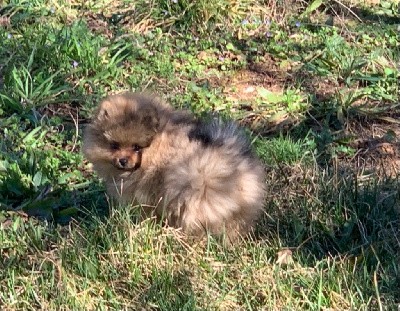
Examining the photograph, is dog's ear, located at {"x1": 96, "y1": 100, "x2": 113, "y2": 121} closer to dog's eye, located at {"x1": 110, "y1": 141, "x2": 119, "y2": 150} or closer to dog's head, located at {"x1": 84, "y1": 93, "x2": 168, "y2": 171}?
dog's head, located at {"x1": 84, "y1": 93, "x2": 168, "y2": 171}

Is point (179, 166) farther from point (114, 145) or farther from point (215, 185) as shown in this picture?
point (114, 145)

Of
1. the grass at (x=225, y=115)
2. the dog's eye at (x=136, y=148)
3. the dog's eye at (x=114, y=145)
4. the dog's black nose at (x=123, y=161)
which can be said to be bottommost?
the grass at (x=225, y=115)

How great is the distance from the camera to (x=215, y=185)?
445 cm

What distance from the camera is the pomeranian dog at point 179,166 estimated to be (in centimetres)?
446

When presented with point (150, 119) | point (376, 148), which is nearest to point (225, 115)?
point (376, 148)

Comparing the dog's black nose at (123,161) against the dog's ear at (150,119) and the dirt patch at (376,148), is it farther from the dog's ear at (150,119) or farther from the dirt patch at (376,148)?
the dirt patch at (376,148)

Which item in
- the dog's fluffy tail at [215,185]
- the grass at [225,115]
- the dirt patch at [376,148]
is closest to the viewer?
the grass at [225,115]

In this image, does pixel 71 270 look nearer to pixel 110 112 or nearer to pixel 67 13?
pixel 110 112

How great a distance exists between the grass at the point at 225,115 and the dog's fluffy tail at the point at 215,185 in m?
0.12

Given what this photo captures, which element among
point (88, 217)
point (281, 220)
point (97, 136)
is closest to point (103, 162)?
point (97, 136)

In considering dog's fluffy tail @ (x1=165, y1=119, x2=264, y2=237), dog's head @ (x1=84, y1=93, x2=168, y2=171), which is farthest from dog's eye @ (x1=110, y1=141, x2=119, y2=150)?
dog's fluffy tail @ (x1=165, y1=119, x2=264, y2=237)

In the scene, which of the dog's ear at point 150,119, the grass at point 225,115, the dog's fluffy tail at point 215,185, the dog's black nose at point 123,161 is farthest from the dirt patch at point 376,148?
the dog's black nose at point 123,161

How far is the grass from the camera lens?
4.18m

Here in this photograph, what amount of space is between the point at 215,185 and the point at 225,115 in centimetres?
186
